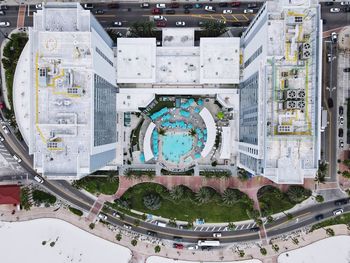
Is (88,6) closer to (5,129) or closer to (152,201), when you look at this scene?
(5,129)

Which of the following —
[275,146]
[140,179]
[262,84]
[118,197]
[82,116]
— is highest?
[262,84]

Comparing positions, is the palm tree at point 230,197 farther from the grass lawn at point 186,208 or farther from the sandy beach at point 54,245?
the sandy beach at point 54,245

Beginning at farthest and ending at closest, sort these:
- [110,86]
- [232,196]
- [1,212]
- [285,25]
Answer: [1,212], [232,196], [110,86], [285,25]

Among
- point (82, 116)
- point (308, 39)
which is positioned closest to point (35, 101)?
point (82, 116)

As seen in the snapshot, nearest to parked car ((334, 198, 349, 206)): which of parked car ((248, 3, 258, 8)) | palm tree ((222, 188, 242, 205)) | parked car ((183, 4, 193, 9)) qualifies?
palm tree ((222, 188, 242, 205))

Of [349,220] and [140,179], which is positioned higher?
[140,179]

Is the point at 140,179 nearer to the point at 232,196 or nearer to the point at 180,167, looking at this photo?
the point at 180,167

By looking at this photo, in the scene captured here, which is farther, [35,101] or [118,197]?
[118,197]

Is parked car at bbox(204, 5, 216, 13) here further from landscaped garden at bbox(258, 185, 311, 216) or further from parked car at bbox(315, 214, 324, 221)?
parked car at bbox(315, 214, 324, 221)
